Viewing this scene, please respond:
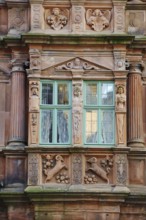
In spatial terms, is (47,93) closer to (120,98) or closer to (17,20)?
(120,98)

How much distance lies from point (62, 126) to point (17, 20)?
2754 millimetres

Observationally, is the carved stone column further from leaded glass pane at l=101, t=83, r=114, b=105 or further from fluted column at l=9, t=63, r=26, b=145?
leaded glass pane at l=101, t=83, r=114, b=105

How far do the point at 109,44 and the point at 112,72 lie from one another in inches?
25.8

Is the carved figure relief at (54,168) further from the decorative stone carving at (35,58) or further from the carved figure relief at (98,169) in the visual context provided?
the decorative stone carving at (35,58)

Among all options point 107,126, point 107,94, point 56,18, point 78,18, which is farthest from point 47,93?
point 78,18

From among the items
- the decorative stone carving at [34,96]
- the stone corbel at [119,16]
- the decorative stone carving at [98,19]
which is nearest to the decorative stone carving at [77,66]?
the decorative stone carving at [34,96]

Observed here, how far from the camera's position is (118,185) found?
17.5 meters

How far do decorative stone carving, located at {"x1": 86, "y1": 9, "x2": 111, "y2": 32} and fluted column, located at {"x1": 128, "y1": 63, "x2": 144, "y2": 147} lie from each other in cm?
113

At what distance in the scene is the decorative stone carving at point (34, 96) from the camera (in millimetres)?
17859

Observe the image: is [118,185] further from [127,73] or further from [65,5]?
[65,5]

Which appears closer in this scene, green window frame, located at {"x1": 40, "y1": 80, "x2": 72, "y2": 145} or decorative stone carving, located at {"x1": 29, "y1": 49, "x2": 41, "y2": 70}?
green window frame, located at {"x1": 40, "y1": 80, "x2": 72, "y2": 145}

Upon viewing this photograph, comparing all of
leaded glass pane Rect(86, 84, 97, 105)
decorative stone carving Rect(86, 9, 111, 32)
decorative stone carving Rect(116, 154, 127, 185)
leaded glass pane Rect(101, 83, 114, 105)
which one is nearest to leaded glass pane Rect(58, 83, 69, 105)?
leaded glass pane Rect(86, 84, 97, 105)

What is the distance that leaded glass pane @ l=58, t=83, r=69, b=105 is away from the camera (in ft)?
59.4

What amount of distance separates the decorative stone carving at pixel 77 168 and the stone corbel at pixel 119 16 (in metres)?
3.05
